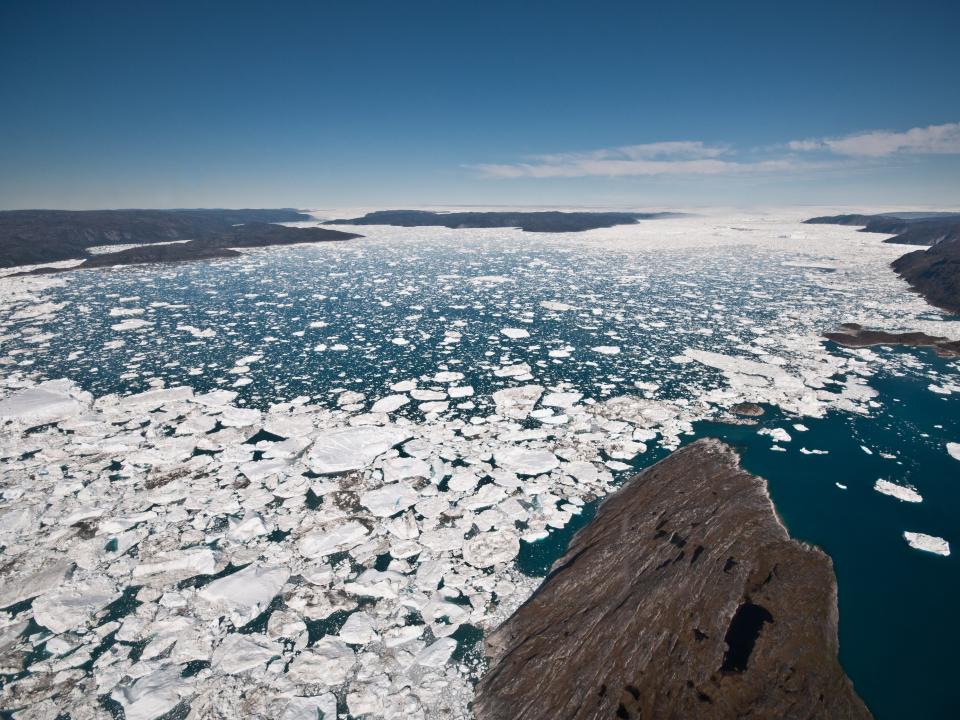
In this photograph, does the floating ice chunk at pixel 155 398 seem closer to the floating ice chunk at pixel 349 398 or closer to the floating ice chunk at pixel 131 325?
the floating ice chunk at pixel 349 398

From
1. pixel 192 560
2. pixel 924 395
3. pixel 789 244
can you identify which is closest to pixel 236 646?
pixel 192 560

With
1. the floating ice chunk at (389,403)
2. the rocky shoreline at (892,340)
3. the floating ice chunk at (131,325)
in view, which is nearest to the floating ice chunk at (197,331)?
the floating ice chunk at (131,325)

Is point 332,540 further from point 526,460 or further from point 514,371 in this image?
point 514,371

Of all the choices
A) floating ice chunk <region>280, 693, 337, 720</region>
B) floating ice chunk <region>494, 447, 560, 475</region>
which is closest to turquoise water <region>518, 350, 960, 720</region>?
floating ice chunk <region>494, 447, 560, 475</region>

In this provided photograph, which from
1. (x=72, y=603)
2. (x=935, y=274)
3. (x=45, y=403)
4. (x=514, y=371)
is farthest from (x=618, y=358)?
(x=935, y=274)

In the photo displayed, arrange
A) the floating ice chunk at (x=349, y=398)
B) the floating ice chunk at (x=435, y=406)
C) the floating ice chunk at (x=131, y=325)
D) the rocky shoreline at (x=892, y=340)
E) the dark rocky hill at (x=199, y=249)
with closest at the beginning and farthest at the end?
1. the floating ice chunk at (x=435, y=406)
2. the floating ice chunk at (x=349, y=398)
3. the rocky shoreline at (x=892, y=340)
4. the floating ice chunk at (x=131, y=325)
5. the dark rocky hill at (x=199, y=249)

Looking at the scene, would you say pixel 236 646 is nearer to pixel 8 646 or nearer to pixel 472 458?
pixel 8 646

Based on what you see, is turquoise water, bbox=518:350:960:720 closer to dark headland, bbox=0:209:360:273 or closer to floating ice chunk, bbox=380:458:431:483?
floating ice chunk, bbox=380:458:431:483
